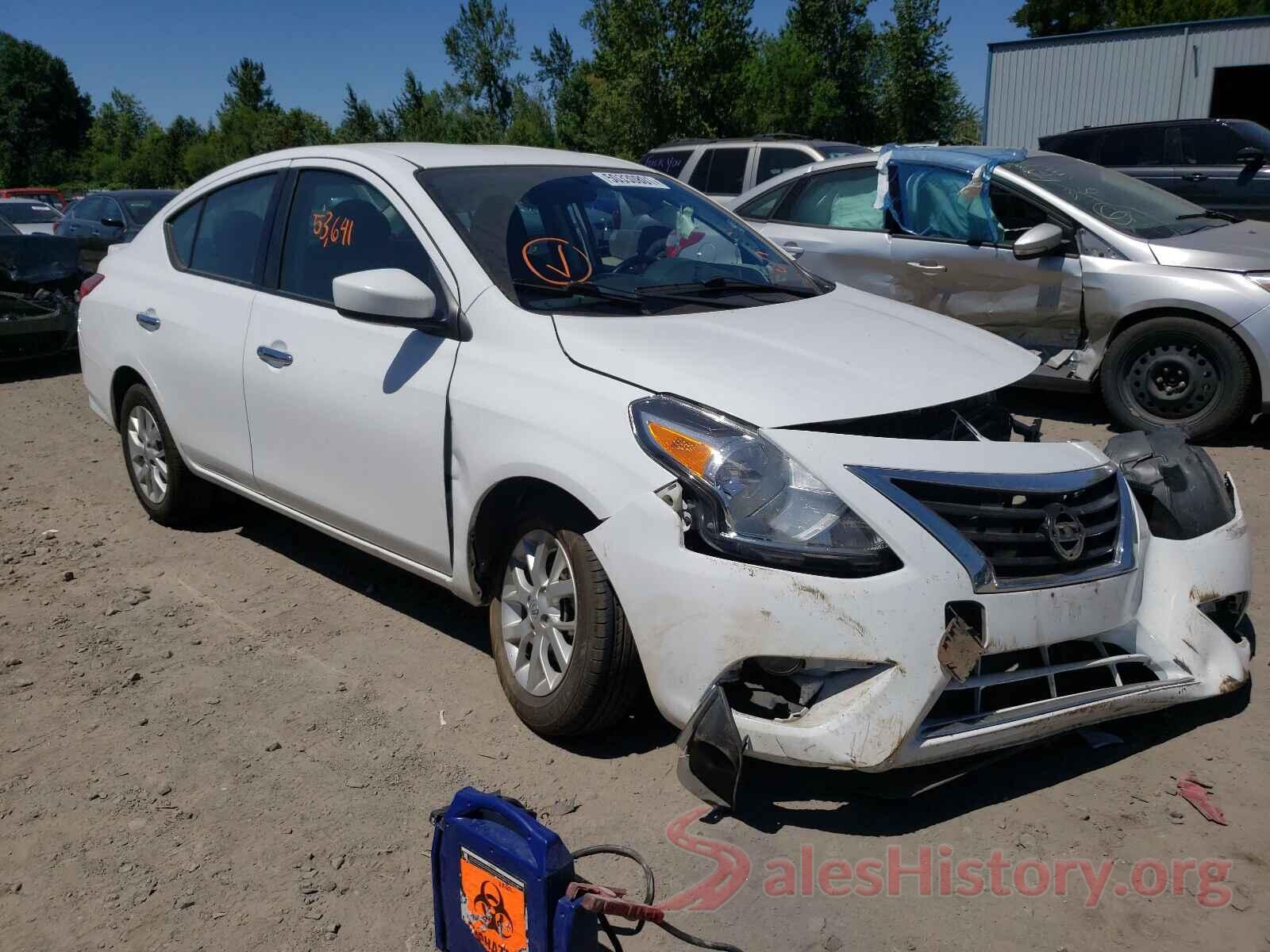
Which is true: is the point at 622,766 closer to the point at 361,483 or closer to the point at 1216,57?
the point at 361,483

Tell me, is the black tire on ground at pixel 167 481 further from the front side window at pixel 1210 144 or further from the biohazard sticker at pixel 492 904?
the front side window at pixel 1210 144

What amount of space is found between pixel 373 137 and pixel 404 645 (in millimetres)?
49768

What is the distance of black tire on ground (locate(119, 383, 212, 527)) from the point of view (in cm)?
517

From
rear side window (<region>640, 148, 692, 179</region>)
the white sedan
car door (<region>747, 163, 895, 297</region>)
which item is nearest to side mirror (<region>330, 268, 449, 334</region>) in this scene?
the white sedan

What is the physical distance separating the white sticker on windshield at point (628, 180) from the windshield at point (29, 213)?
2101 centimetres

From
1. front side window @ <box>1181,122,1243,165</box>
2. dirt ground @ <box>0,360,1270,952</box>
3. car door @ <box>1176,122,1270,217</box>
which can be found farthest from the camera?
front side window @ <box>1181,122,1243,165</box>

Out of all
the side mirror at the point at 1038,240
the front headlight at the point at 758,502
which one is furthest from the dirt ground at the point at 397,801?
the side mirror at the point at 1038,240

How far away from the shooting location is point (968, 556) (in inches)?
108

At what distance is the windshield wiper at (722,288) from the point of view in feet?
12.4

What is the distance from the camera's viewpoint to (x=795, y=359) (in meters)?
3.22

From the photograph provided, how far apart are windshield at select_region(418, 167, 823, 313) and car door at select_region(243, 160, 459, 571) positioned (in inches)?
8.8

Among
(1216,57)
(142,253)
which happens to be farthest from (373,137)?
(142,253)

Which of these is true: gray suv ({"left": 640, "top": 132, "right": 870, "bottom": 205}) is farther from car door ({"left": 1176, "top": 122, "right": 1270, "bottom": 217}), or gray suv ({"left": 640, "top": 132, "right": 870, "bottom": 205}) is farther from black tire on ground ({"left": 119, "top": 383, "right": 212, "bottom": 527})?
black tire on ground ({"left": 119, "top": 383, "right": 212, "bottom": 527})

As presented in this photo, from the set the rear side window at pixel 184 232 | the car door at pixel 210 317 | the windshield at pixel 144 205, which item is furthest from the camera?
the windshield at pixel 144 205
